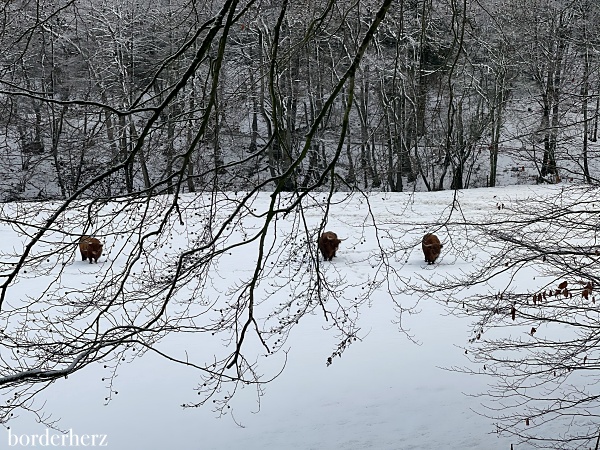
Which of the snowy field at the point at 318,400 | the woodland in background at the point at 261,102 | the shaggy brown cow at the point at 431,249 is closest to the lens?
the woodland in background at the point at 261,102

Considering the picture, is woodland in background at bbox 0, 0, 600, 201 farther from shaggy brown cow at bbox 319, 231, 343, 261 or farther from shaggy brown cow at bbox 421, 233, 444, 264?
shaggy brown cow at bbox 421, 233, 444, 264

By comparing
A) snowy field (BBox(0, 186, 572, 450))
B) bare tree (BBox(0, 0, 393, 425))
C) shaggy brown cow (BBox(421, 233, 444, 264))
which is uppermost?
bare tree (BBox(0, 0, 393, 425))

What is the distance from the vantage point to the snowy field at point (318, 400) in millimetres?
6660

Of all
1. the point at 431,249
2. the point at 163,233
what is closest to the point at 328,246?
the point at 431,249

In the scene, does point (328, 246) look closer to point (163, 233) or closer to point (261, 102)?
point (261, 102)

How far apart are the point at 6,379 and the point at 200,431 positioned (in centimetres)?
435

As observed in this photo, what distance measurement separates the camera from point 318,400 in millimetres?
7422

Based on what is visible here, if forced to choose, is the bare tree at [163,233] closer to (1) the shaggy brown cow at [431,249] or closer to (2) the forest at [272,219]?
(2) the forest at [272,219]

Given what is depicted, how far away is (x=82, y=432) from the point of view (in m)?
6.66

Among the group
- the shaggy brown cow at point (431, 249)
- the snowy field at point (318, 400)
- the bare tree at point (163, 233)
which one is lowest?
the snowy field at point (318, 400)

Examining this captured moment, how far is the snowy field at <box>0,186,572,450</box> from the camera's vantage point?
666cm

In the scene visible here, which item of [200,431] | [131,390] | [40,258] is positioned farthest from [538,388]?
[40,258]

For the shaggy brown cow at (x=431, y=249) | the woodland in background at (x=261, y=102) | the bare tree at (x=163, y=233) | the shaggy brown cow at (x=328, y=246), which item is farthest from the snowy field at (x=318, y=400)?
the shaggy brown cow at (x=328, y=246)

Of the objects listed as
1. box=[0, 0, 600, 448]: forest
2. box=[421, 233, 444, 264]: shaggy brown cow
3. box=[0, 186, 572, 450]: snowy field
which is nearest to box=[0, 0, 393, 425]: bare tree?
box=[0, 0, 600, 448]: forest
